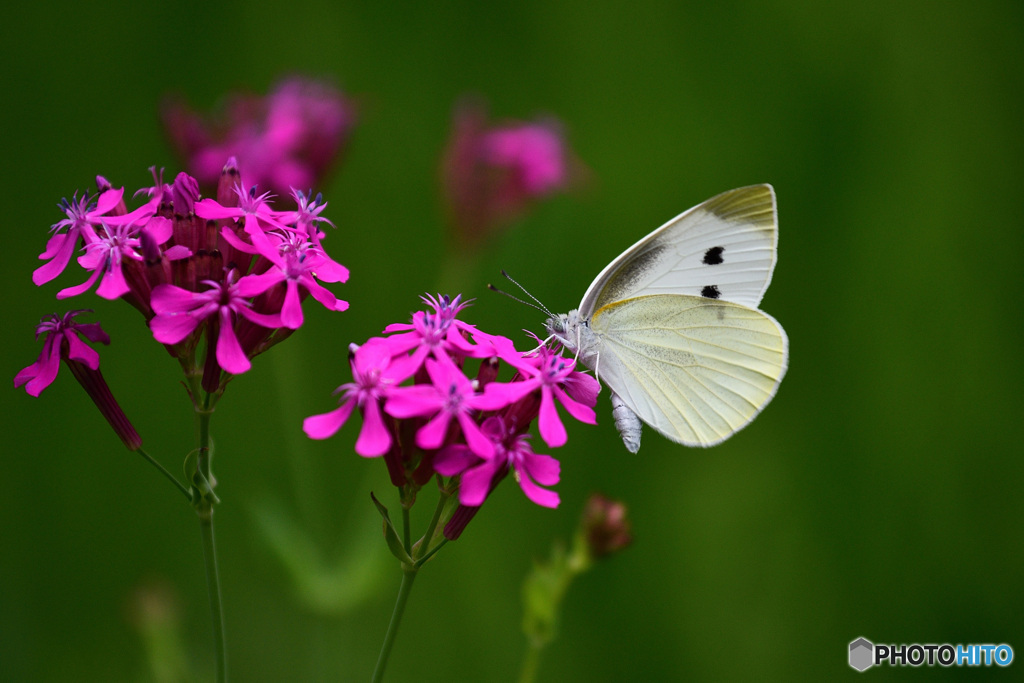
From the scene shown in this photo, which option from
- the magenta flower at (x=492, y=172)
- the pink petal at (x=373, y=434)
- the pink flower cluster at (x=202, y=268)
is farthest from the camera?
the magenta flower at (x=492, y=172)

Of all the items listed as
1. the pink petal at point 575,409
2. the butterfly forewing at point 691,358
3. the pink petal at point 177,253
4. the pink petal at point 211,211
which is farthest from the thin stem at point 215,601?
the butterfly forewing at point 691,358

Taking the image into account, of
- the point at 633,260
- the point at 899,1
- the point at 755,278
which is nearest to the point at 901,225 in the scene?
the point at 899,1

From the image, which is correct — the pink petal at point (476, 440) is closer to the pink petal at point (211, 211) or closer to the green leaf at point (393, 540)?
the green leaf at point (393, 540)

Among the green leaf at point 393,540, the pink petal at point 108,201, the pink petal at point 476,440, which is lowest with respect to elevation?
the green leaf at point 393,540

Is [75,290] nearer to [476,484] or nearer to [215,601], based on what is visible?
[215,601]

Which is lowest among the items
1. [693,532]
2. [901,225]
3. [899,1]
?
[693,532]

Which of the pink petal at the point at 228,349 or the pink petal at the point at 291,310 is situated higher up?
the pink petal at the point at 291,310

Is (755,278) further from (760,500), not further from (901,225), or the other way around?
(901,225)
